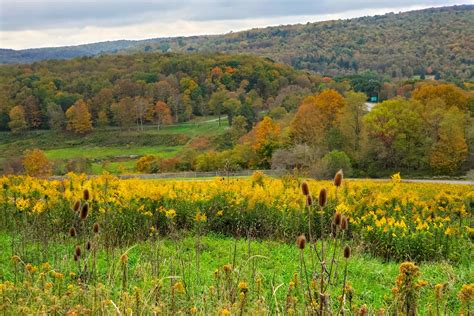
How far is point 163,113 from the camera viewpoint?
281ft

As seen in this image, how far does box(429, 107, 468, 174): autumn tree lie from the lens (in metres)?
36.1

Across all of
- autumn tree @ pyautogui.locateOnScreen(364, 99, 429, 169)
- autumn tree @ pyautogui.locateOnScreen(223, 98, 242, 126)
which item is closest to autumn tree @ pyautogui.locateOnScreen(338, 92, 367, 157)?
autumn tree @ pyautogui.locateOnScreen(364, 99, 429, 169)

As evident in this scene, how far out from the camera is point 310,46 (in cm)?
17025

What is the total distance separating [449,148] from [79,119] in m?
61.0

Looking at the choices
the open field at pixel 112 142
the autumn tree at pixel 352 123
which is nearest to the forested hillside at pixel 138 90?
the open field at pixel 112 142

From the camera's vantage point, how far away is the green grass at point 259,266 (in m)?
5.73

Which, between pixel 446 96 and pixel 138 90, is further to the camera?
pixel 138 90

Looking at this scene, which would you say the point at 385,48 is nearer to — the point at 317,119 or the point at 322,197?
the point at 317,119

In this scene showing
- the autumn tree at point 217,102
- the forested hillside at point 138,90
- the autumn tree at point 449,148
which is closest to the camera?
the autumn tree at point 449,148

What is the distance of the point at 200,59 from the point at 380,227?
352ft

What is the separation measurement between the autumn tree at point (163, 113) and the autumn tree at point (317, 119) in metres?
43.5

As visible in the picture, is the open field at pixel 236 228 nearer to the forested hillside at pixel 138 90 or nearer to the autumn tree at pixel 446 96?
the autumn tree at pixel 446 96

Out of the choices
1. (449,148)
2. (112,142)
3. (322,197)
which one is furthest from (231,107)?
(322,197)

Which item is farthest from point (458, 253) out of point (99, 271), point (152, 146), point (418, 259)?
point (152, 146)
